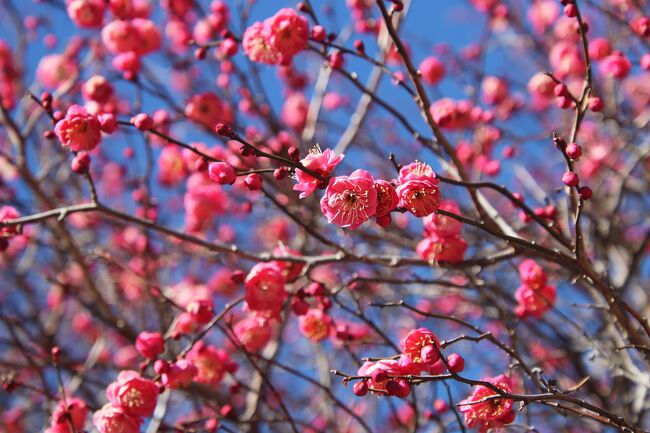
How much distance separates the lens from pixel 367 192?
2.13 m

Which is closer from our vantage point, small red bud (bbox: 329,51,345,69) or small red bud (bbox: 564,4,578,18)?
small red bud (bbox: 564,4,578,18)

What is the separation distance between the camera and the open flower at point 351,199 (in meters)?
2.12

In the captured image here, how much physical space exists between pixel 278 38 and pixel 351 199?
1.14 meters

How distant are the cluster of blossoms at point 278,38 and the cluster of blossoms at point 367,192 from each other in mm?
1013

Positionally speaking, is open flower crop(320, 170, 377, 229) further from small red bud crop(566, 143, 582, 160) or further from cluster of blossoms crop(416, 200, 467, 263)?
cluster of blossoms crop(416, 200, 467, 263)

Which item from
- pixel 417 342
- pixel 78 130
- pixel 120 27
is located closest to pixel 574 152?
pixel 417 342

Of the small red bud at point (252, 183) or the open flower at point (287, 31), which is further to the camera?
the open flower at point (287, 31)

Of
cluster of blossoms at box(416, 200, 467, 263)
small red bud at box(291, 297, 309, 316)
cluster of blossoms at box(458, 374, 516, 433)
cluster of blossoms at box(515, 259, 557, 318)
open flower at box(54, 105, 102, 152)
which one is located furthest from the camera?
cluster of blossoms at box(515, 259, 557, 318)

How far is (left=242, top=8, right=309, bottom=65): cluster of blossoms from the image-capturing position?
3.05m

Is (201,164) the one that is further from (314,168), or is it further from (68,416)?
(68,416)

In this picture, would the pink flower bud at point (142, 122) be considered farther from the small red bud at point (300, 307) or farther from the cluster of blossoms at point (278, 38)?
the small red bud at point (300, 307)

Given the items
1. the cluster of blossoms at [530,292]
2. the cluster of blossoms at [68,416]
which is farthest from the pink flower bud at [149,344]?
the cluster of blossoms at [530,292]

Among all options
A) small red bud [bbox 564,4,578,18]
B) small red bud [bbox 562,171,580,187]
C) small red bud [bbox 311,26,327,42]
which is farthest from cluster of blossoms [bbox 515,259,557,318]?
small red bud [bbox 311,26,327,42]

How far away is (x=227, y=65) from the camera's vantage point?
191 inches
